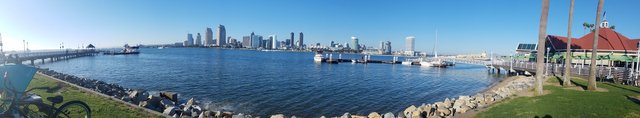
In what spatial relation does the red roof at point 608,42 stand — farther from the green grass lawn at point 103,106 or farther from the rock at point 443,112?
the green grass lawn at point 103,106

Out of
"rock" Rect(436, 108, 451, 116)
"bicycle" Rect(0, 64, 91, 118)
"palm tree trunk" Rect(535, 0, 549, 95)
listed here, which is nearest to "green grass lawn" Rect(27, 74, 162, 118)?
"bicycle" Rect(0, 64, 91, 118)

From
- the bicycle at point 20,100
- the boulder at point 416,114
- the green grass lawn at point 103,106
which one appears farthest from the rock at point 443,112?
the bicycle at point 20,100

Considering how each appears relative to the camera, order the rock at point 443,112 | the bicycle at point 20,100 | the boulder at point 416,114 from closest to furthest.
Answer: the bicycle at point 20,100
the boulder at point 416,114
the rock at point 443,112

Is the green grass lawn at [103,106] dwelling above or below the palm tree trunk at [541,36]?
below

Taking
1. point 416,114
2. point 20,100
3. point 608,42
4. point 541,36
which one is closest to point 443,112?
point 416,114

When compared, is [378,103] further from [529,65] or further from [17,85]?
[529,65]

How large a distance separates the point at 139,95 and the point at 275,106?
25.0ft

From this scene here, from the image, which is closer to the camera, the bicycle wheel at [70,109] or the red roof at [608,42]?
the bicycle wheel at [70,109]

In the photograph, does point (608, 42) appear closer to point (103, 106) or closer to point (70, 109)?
point (103, 106)

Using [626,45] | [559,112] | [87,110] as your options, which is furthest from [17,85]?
[626,45]

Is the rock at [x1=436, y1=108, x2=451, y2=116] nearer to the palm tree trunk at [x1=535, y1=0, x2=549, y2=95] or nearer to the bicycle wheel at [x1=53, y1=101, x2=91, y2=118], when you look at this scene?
the palm tree trunk at [x1=535, y1=0, x2=549, y2=95]

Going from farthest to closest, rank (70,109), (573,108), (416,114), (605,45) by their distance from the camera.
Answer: (605,45) < (416,114) < (573,108) < (70,109)

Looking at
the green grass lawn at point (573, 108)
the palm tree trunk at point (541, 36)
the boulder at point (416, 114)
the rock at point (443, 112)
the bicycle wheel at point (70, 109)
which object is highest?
the palm tree trunk at point (541, 36)

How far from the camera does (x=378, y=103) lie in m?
25.4
